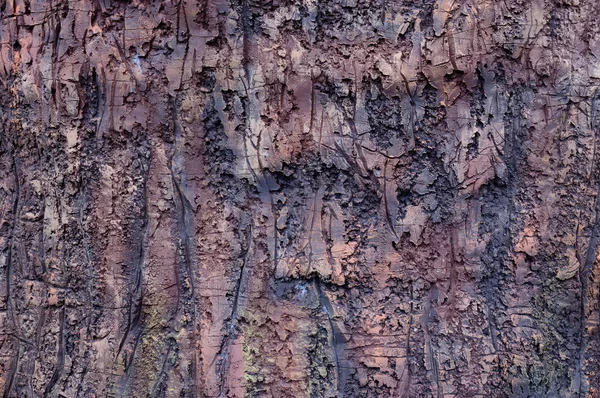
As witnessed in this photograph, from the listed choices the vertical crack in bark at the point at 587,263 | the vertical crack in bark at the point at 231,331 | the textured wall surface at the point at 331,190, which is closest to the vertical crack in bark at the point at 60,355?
the textured wall surface at the point at 331,190

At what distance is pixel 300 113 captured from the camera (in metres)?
1.15

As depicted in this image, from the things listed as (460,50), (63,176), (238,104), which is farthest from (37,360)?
(460,50)

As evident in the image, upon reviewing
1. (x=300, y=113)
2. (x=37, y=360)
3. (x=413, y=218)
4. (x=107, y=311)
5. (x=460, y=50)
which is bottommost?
(x=37, y=360)

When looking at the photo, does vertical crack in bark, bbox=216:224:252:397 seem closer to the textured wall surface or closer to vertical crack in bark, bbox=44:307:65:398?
the textured wall surface

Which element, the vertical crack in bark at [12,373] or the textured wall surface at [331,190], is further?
the vertical crack in bark at [12,373]

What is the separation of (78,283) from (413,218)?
0.72 m

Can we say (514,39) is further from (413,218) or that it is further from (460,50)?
(413,218)

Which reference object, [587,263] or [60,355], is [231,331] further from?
[587,263]

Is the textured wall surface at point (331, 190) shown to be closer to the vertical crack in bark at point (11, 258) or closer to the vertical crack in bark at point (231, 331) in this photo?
the vertical crack in bark at point (231, 331)

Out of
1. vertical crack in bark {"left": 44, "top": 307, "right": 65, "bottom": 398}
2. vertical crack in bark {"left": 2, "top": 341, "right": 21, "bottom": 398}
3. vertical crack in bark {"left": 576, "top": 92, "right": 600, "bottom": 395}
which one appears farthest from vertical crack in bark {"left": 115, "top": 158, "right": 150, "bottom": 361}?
vertical crack in bark {"left": 576, "top": 92, "right": 600, "bottom": 395}

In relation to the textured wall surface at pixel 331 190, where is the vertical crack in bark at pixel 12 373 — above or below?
below

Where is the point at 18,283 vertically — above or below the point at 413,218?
below

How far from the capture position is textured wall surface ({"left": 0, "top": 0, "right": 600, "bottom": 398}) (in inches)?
45.0

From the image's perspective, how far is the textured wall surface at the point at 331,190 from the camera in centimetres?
114
